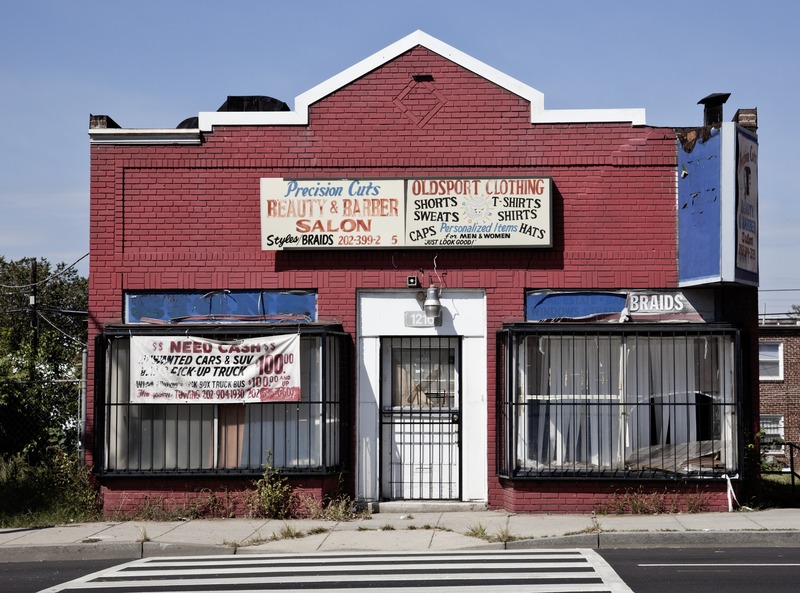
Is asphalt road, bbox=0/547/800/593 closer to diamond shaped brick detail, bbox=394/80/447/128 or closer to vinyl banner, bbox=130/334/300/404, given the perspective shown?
vinyl banner, bbox=130/334/300/404

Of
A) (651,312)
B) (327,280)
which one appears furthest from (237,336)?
(651,312)

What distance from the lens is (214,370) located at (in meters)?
15.4

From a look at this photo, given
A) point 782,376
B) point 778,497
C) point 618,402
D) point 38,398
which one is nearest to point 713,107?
point 618,402

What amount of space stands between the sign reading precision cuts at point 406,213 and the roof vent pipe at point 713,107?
2.57m

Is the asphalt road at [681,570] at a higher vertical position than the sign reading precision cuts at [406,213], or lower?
lower

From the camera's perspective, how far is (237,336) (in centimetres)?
1545

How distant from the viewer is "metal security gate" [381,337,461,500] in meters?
15.9

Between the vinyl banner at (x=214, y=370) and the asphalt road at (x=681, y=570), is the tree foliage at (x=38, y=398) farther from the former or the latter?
the asphalt road at (x=681, y=570)

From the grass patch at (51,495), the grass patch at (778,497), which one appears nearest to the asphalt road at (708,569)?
the grass patch at (778,497)

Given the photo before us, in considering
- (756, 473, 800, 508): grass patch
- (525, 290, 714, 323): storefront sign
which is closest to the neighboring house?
(756, 473, 800, 508): grass patch

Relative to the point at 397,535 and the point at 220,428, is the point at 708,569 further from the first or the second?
the point at 220,428

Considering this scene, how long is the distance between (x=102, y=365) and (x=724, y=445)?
9059 millimetres

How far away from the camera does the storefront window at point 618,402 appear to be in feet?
50.0

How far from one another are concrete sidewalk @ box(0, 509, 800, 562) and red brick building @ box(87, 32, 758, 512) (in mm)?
919
